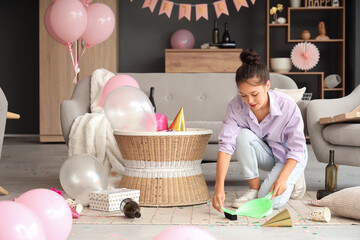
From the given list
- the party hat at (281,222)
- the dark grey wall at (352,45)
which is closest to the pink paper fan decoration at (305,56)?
the dark grey wall at (352,45)

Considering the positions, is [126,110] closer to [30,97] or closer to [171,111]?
[171,111]

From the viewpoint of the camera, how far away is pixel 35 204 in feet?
4.55

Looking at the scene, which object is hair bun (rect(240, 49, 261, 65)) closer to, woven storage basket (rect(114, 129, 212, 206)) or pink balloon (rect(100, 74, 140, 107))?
woven storage basket (rect(114, 129, 212, 206))

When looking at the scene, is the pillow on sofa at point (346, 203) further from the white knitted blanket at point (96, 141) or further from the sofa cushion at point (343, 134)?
the white knitted blanket at point (96, 141)

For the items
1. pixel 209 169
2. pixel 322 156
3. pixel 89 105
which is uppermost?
pixel 89 105

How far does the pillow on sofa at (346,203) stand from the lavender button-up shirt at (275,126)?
9.2 inches

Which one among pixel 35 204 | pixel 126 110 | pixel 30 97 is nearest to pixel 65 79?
pixel 30 97

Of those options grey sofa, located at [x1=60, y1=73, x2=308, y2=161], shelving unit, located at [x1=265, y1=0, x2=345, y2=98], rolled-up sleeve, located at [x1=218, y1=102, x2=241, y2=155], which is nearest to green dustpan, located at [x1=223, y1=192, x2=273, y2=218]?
rolled-up sleeve, located at [x1=218, y1=102, x2=241, y2=155]

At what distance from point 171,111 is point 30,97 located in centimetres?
387

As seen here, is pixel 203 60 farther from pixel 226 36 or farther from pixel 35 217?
pixel 35 217

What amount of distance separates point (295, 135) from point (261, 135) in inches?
8.1

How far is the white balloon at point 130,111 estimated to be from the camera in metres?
2.63

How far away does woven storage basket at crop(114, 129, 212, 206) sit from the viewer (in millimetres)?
2646

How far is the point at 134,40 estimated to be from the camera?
7.00 m
